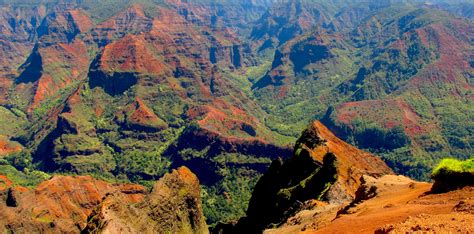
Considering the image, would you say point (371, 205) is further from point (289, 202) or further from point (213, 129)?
point (213, 129)

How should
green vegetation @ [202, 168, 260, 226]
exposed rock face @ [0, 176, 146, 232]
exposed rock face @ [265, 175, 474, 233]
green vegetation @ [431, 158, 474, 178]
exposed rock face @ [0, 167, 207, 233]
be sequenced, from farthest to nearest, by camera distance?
green vegetation @ [202, 168, 260, 226] → exposed rock face @ [0, 176, 146, 232] → exposed rock face @ [0, 167, 207, 233] → green vegetation @ [431, 158, 474, 178] → exposed rock face @ [265, 175, 474, 233]

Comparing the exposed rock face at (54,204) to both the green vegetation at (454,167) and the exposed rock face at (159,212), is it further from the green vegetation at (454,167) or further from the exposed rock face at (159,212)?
the green vegetation at (454,167)

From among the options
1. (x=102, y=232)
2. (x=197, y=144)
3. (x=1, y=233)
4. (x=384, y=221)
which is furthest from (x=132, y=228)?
(x=197, y=144)

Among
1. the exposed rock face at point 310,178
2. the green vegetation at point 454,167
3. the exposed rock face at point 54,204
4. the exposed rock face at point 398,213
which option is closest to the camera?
the exposed rock face at point 398,213

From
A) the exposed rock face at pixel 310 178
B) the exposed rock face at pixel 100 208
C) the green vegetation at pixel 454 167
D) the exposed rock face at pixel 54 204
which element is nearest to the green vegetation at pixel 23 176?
the exposed rock face at pixel 54 204

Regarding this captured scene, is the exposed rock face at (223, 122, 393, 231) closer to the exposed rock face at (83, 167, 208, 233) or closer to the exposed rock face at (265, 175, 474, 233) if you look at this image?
the exposed rock face at (265, 175, 474, 233)

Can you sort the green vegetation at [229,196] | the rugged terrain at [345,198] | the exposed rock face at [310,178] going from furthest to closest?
the green vegetation at [229,196], the exposed rock face at [310,178], the rugged terrain at [345,198]

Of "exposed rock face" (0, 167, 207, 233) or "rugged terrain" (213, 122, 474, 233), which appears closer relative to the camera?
"rugged terrain" (213, 122, 474, 233)

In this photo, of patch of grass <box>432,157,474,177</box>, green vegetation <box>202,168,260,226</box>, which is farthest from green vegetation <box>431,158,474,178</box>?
green vegetation <box>202,168,260,226</box>
